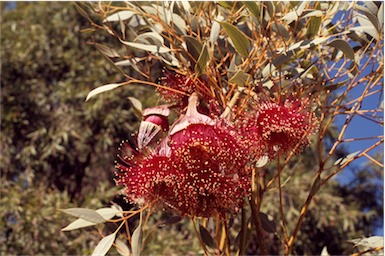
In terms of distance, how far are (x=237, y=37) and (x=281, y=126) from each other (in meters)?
0.09

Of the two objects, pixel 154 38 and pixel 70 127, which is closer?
pixel 154 38

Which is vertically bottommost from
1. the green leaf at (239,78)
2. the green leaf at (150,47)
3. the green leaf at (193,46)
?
the green leaf at (239,78)

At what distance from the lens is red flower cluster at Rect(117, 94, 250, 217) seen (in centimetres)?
48

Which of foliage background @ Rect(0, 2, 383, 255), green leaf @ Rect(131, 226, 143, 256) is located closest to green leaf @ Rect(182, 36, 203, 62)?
green leaf @ Rect(131, 226, 143, 256)

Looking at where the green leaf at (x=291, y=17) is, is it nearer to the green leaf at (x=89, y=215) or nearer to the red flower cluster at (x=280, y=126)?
the red flower cluster at (x=280, y=126)

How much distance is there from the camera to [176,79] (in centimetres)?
60

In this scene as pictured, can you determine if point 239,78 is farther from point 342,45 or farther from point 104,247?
point 104,247

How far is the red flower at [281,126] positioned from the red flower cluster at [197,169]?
3cm

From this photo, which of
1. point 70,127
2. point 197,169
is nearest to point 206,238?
point 197,169

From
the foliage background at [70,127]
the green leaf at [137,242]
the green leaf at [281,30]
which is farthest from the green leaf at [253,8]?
the foliage background at [70,127]

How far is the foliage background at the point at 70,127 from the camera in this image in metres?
2.80

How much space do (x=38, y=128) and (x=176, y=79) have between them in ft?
7.89

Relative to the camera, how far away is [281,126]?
Result: 519 mm

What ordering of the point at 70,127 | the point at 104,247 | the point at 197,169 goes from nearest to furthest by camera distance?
1. the point at 197,169
2. the point at 104,247
3. the point at 70,127
